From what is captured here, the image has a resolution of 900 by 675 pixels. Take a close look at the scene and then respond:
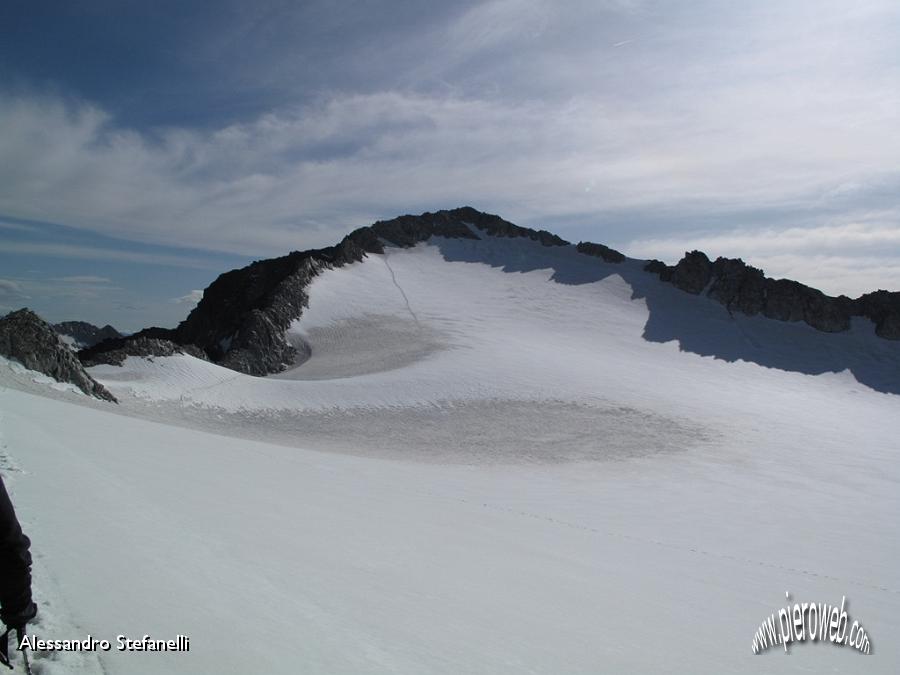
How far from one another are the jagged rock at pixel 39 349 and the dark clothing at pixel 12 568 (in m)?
25.1

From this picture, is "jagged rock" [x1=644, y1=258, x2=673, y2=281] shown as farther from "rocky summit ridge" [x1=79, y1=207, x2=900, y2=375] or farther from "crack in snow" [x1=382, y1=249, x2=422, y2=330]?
"crack in snow" [x1=382, y1=249, x2=422, y2=330]

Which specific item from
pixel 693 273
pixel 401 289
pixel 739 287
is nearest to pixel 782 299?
pixel 739 287

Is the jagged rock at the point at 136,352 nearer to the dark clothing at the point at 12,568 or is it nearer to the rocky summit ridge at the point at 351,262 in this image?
the rocky summit ridge at the point at 351,262

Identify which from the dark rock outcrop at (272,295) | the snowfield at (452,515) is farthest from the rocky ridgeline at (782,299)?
the snowfield at (452,515)

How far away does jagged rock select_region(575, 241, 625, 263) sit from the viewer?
254ft

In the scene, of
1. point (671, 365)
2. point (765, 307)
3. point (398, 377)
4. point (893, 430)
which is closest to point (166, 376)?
point (398, 377)

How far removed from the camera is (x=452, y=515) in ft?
37.4

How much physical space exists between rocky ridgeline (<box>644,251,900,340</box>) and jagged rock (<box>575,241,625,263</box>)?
9.61m

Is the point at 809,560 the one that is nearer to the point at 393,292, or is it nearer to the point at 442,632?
the point at 442,632

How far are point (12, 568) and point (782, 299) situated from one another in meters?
77.3

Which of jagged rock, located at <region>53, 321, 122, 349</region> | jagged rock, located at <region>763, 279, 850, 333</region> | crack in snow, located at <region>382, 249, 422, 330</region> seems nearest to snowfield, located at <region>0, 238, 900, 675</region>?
crack in snow, located at <region>382, 249, 422, 330</region>

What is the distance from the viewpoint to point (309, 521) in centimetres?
813

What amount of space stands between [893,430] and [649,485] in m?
26.3

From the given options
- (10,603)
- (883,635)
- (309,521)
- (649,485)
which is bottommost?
(649,485)
